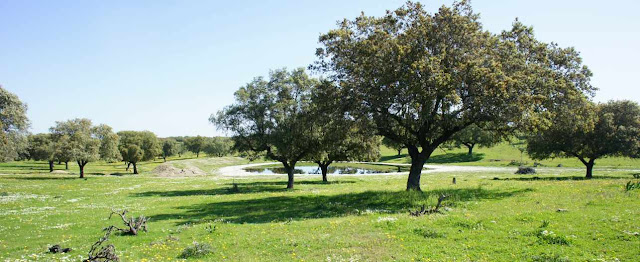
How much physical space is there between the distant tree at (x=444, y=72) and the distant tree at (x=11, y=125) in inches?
1699

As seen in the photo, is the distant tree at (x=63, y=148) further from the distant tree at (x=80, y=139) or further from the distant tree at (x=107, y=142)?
the distant tree at (x=107, y=142)

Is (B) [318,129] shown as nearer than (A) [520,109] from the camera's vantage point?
No

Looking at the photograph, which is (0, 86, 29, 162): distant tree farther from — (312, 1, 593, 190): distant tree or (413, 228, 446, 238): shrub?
(413, 228, 446, 238): shrub

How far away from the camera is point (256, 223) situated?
20812 millimetres

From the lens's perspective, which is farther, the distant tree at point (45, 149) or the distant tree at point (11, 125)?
the distant tree at point (45, 149)

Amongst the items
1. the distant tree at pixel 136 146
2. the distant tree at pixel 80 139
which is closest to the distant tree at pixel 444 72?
the distant tree at pixel 80 139

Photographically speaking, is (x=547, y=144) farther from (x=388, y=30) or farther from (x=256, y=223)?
(x=256, y=223)

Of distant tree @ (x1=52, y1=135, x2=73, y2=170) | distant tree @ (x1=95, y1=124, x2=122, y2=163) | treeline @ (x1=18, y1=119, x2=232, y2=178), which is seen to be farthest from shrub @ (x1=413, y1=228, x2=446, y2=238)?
distant tree @ (x1=95, y1=124, x2=122, y2=163)

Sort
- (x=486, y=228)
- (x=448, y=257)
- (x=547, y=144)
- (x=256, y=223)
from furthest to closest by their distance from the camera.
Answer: (x=547, y=144), (x=256, y=223), (x=486, y=228), (x=448, y=257)

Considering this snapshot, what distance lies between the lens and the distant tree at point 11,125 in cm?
4503

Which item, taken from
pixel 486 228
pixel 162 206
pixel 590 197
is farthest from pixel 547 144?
pixel 162 206

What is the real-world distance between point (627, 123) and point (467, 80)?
40.6 meters

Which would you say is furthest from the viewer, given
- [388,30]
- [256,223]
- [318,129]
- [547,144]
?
[547,144]

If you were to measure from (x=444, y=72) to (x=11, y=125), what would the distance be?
55.0 meters
